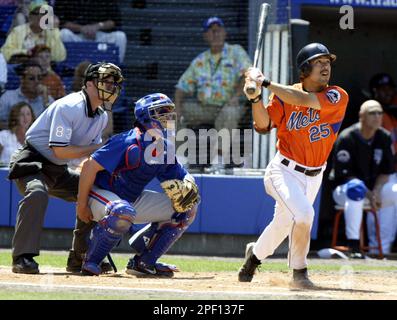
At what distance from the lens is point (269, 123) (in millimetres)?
7145

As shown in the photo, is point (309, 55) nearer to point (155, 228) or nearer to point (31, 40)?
point (155, 228)

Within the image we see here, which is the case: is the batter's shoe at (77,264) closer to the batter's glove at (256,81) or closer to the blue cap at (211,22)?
the batter's glove at (256,81)

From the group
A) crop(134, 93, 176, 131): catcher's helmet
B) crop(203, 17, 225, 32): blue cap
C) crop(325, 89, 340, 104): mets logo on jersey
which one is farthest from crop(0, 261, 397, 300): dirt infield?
crop(203, 17, 225, 32): blue cap

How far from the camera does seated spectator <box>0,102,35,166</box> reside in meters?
10.9

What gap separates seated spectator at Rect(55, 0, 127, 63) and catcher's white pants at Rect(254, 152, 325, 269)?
16.8 feet

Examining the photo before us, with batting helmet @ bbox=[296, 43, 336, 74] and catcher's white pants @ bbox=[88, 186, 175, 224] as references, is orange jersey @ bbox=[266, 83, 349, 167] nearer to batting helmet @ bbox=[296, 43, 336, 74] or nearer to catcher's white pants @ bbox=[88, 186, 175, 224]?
batting helmet @ bbox=[296, 43, 336, 74]

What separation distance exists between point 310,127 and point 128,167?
1.36 m

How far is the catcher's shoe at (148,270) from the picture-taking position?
7367 mm

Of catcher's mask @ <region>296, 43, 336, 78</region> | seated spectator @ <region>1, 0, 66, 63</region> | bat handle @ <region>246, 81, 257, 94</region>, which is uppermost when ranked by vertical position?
seated spectator @ <region>1, 0, 66, 63</region>

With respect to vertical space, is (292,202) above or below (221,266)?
above

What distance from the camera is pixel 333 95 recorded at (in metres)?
6.99
